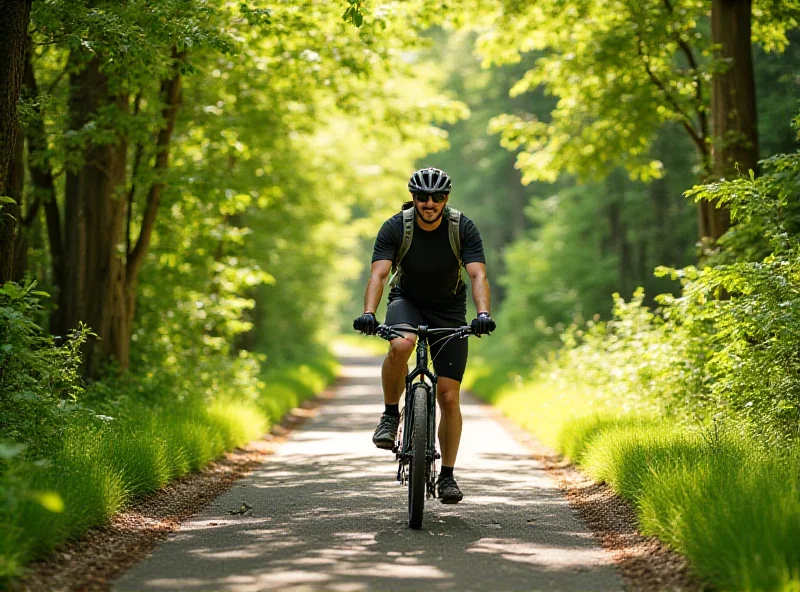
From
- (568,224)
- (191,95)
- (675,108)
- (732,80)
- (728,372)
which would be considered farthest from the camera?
(568,224)

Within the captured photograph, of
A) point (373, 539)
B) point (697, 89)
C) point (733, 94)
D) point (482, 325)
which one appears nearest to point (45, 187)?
point (482, 325)

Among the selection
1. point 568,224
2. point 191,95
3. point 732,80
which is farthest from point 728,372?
point 568,224

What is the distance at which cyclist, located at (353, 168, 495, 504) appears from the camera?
7676 mm

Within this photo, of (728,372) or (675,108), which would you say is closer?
(728,372)

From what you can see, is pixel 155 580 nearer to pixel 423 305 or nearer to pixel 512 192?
pixel 423 305

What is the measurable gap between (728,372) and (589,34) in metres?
7.96

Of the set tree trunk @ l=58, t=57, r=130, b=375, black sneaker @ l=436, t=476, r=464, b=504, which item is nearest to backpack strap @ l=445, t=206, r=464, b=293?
black sneaker @ l=436, t=476, r=464, b=504

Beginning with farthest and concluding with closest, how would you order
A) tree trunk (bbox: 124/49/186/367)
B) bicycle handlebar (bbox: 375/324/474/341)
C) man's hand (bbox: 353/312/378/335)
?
1. tree trunk (bbox: 124/49/186/367)
2. bicycle handlebar (bbox: 375/324/474/341)
3. man's hand (bbox: 353/312/378/335)

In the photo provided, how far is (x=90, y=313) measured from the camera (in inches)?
542

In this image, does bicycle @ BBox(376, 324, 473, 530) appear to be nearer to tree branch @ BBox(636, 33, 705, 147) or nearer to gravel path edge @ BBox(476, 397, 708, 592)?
gravel path edge @ BBox(476, 397, 708, 592)

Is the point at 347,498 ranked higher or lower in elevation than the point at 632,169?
lower

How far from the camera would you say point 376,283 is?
7.65 m

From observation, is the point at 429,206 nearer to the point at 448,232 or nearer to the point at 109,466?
the point at 448,232

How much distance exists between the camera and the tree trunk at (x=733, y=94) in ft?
41.4
